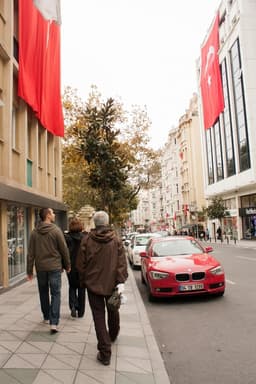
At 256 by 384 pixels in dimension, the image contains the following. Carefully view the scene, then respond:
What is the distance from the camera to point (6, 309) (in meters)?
7.43

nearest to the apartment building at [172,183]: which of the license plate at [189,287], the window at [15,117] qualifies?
the window at [15,117]

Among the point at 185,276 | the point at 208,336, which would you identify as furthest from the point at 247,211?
the point at 208,336

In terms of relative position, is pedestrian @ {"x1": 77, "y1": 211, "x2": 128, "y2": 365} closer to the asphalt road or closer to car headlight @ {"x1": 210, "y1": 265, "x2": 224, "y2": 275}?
the asphalt road

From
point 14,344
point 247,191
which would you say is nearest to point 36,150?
point 14,344

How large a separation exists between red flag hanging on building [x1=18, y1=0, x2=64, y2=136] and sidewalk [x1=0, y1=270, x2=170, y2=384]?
8528mm

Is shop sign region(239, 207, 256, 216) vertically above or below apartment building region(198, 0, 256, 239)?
below

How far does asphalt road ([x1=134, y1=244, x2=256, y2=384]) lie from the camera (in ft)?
13.6

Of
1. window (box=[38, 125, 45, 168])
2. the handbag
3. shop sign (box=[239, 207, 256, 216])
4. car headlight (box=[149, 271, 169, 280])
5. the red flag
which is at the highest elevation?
the red flag

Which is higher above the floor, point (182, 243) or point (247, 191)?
point (247, 191)

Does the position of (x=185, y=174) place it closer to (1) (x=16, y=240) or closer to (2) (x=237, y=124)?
(2) (x=237, y=124)

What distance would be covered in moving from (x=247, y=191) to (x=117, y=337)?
118 feet

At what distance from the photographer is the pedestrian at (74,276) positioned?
656 cm

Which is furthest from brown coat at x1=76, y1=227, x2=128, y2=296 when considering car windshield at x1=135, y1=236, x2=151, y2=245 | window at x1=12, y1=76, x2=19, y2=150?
car windshield at x1=135, y1=236, x2=151, y2=245

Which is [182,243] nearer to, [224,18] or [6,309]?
[6,309]
